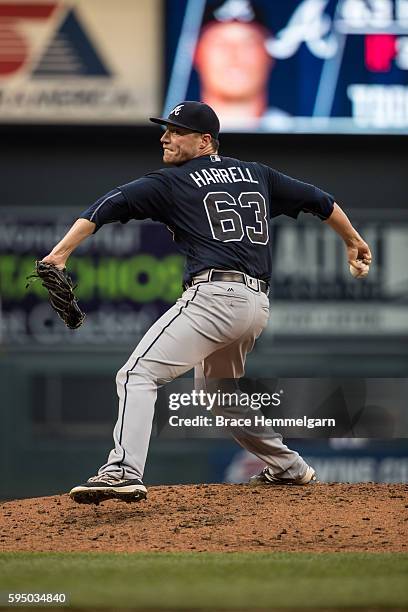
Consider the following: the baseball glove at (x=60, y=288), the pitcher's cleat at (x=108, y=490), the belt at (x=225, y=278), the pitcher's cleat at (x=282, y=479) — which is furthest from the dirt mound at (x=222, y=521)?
the belt at (x=225, y=278)

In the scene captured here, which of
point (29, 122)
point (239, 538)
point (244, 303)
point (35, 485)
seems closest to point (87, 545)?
point (239, 538)

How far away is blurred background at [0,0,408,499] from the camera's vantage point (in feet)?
30.0

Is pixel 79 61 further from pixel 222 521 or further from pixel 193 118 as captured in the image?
pixel 222 521

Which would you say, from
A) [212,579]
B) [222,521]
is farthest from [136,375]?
[212,579]

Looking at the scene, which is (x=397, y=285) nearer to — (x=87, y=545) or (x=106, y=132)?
(x=106, y=132)

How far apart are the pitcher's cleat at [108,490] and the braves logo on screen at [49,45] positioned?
17.1ft

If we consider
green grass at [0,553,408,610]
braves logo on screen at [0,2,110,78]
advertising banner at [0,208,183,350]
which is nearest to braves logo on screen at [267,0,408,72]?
braves logo on screen at [0,2,110,78]

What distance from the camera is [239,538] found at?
4.66m

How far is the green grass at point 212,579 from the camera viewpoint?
3.62 m

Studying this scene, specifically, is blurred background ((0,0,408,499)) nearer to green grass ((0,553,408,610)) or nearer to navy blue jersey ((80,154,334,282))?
navy blue jersey ((80,154,334,282))

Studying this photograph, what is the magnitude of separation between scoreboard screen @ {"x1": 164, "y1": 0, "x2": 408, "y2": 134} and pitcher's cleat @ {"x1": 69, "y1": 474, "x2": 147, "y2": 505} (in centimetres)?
502

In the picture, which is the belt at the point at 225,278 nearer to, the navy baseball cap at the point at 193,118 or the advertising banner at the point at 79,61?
the navy baseball cap at the point at 193,118

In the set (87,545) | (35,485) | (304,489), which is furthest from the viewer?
(35,485)

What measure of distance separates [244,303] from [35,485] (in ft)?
15.0
